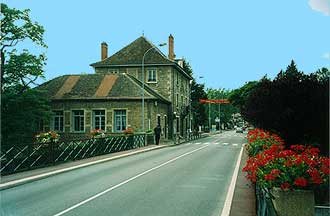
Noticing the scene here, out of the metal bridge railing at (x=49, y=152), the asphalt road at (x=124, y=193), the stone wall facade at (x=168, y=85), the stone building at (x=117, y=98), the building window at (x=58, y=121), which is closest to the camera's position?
the asphalt road at (x=124, y=193)

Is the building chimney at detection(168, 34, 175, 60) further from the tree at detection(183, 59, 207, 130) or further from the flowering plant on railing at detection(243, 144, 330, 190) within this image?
the flowering plant on railing at detection(243, 144, 330, 190)

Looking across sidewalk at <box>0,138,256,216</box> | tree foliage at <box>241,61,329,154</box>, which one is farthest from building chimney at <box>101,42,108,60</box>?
tree foliage at <box>241,61,329,154</box>

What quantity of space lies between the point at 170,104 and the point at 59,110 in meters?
13.4

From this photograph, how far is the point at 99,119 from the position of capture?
45156 mm

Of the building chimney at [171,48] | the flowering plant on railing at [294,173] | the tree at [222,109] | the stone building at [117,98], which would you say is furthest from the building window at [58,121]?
the tree at [222,109]

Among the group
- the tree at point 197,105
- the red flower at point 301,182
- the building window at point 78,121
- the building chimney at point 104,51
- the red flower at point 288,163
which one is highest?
the building chimney at point 104,51

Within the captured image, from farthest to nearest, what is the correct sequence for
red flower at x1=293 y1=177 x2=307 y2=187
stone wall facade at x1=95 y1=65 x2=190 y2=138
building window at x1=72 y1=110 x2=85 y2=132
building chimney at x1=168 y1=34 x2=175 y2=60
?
building chimney at x1=168 y1=34 x2=175 y2=60 < stone wall facade at x1=95 y1=65 x2=190 y2=138 < building window at x1=72 y1=110 x2=85 y2=132 < red flower at x1=293 y1=177 x2=307 y2=187

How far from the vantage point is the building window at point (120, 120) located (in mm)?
44656

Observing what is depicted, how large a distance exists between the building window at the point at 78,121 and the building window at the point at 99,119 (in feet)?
4.25

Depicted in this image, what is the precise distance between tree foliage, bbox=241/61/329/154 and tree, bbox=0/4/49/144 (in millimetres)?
19404

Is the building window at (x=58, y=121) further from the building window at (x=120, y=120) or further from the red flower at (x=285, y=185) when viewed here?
the red flower at (x=285, y=185)

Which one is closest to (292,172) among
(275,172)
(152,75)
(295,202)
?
(275,172)

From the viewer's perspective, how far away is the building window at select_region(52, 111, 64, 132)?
151 feet

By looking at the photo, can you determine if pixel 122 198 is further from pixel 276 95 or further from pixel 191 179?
pixel 276 95
